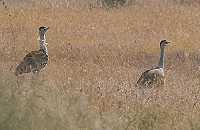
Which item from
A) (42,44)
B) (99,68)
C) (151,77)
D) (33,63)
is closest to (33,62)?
(33,63)

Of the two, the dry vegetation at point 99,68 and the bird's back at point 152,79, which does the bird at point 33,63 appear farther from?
the bird's back at point 152,79

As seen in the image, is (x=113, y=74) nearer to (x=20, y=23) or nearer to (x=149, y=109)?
(x=149, y=109)

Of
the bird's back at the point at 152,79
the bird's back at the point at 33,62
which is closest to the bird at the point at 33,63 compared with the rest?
Answer: the bird's back at the point at 33,62

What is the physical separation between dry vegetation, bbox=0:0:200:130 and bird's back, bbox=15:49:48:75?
0.23m

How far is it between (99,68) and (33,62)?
310 centimetres

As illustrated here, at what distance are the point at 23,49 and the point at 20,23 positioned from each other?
4.35 metres

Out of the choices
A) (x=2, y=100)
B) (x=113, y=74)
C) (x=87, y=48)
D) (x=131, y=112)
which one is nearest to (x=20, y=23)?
(x=87, y=48)

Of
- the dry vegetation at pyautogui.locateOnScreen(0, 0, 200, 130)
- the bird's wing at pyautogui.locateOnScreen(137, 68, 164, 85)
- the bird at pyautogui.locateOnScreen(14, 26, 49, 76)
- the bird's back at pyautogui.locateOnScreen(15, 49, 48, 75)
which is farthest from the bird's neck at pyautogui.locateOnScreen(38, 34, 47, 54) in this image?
the bird's wing at pyautogui.locateOnScreen(137, 68, 164, 85)

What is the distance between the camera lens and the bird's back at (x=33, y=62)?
1018 cm

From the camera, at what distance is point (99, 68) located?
13523mm

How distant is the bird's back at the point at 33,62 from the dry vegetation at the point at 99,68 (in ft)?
0.76

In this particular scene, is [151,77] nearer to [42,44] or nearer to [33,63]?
[33,63]

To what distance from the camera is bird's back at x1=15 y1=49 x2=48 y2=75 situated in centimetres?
1018

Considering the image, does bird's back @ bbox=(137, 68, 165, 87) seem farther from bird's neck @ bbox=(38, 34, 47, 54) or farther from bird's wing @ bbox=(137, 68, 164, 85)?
bird's neck @ bbox=(38, 34, 47, 54)
